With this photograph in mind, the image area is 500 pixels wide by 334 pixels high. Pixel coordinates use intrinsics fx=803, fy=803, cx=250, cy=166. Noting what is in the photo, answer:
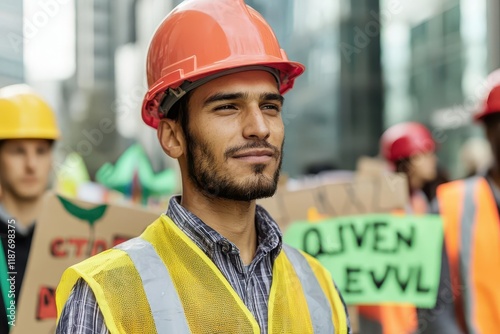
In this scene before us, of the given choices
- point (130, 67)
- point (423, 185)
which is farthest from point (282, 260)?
point (130, 67)

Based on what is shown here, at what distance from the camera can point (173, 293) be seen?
6.66 feet

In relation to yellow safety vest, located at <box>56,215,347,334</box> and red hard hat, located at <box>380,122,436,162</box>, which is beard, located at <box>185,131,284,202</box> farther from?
red hard hat, located at <box>380,122,436,162</box>

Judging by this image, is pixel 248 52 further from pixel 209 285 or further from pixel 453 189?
pixel 453 189

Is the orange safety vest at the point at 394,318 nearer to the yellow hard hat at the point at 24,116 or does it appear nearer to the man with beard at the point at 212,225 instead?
the yellow hard hat at the point at 24,116

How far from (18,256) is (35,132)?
0.69 m

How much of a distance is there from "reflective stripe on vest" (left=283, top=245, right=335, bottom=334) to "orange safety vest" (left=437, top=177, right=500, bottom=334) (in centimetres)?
154

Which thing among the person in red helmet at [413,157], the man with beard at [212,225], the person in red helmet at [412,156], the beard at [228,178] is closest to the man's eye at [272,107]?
the man with beard at [212,225]

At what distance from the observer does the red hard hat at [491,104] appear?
4098 millimetres

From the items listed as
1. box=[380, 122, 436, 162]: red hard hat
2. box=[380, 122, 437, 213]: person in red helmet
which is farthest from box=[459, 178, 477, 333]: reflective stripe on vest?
box=[380, 122, 436, 162]: red hard hat

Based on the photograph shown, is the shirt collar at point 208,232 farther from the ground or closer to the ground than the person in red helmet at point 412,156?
closer to the ground

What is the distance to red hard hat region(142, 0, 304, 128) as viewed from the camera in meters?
2.21

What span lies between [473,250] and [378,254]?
52 centimetres

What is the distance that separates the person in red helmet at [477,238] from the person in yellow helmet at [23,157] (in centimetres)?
200

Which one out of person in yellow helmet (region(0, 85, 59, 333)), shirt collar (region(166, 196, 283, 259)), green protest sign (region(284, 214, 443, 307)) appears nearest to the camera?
shirt collar (region(166, 196, 283, 259))
